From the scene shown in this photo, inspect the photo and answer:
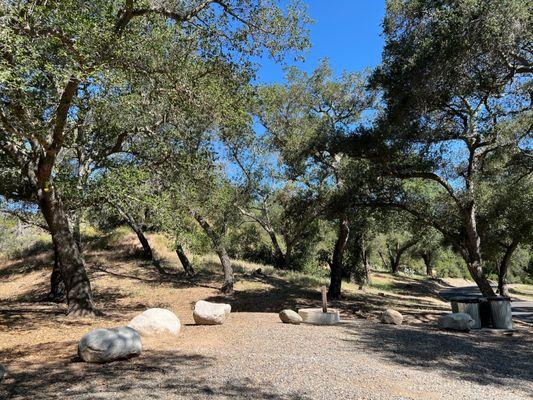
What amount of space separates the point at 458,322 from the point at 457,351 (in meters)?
2.89

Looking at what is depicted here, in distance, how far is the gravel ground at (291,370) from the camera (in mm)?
4715

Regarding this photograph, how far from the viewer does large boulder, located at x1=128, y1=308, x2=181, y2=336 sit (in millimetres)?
7727

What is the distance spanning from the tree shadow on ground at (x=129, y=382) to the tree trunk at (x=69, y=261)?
4.57 meters

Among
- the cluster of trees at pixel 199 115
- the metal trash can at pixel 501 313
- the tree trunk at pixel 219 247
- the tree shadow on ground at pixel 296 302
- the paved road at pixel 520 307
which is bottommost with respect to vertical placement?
the paved road at pixel 520 307

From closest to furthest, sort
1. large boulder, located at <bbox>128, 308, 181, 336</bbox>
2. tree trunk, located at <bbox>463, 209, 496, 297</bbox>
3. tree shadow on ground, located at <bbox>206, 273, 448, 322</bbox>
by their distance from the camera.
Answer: large boulder, located at <bbox>128, 308, 181, 336</bbox>
tree trunk, located at <bbox>463, 209, 496, 297</bbox>
tree shadow on ground, located at <bbox>206, 273, 448, 322</bbox>

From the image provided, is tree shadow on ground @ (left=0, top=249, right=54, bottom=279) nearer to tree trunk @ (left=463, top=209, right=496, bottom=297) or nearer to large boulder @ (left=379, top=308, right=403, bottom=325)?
large boulder @ (left=379, top=308, right=403, bottom=325)

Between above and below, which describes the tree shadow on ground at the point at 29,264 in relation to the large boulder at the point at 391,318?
above

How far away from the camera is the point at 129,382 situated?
488 cm

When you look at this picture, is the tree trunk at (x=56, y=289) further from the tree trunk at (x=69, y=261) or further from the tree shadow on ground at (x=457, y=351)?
the tree shadow on ground at (x=457, y=351)

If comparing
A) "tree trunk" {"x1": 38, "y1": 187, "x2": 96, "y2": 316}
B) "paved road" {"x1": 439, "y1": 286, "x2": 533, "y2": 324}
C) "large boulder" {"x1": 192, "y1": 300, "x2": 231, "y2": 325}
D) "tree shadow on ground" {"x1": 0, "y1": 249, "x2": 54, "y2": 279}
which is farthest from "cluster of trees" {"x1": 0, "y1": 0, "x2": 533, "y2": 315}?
"tree shadow on ground" {"x1": 0, "y1": 249, "x2": 54, "y2": 279}

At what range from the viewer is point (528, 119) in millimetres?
11531

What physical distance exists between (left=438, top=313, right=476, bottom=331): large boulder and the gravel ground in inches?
55.5

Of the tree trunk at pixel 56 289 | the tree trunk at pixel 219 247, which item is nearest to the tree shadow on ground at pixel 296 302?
the tree trunk at pixel 219 247

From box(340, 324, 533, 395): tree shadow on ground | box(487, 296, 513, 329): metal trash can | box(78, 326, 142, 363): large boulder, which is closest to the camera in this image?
box(78, 326, 142, 363): large boulder
